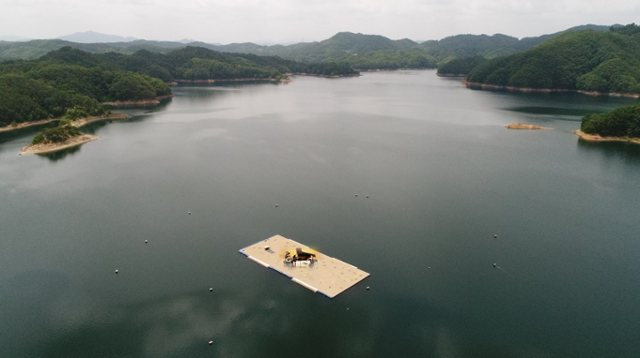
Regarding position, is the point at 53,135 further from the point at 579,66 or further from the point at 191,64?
the point at 579,66

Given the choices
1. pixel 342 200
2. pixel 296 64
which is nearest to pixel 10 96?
pixel 342 200

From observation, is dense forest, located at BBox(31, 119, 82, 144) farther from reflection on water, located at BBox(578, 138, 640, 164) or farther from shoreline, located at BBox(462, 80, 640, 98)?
shoreline, located at BBox(462, 80, 640, 98)

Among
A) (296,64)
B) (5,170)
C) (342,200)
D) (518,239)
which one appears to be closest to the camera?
(518,239)

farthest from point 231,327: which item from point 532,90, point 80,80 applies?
point 532,90

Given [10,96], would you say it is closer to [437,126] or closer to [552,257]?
[437,126]

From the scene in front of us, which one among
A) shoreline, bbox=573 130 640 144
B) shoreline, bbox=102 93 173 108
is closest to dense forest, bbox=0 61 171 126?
shoreline, bbox=102 93 173 108

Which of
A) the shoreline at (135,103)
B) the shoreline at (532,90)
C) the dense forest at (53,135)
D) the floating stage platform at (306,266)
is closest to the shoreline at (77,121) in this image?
the dense forest at (53,135)
